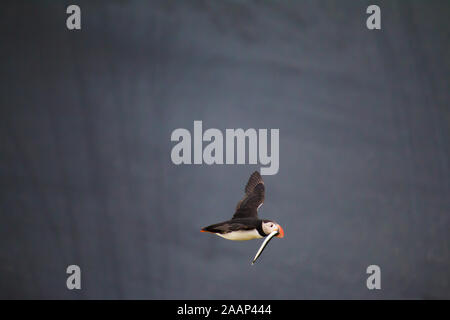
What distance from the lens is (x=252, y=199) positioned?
5402mm

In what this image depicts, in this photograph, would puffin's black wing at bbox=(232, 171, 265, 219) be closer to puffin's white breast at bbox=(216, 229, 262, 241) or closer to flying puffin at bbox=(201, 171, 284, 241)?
A: flying puffin at bbox=(201, 171, 284, 241)

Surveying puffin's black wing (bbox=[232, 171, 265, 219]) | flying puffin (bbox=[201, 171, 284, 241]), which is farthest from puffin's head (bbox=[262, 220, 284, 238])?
puffin's black wing (bbox=[232, 171, 265, 219])

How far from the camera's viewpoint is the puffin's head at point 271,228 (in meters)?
4.87

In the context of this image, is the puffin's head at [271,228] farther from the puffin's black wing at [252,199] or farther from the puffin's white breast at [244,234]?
the puffin's black wing at [252,199]

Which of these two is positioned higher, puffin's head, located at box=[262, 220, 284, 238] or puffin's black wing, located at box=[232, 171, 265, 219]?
puffin's black wing, located at box=[232, 171, 265, 219]

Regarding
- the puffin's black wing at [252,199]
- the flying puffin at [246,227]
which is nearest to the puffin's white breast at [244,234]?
the flying puffin at [246,227]

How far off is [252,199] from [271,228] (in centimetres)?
57

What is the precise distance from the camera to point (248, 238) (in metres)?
4.98

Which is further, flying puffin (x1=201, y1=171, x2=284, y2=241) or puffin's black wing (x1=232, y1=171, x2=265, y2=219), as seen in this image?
puffin's black wing (x1=232, y1=171, x2=265, y2=219)

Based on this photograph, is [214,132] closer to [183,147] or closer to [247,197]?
[183,147]

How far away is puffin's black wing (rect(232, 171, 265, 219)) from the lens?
17.4ft

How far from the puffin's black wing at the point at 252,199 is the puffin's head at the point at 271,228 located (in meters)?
0.32

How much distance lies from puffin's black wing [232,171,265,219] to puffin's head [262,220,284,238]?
323 mm

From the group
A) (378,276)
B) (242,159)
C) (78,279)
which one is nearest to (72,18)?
(242,159)
